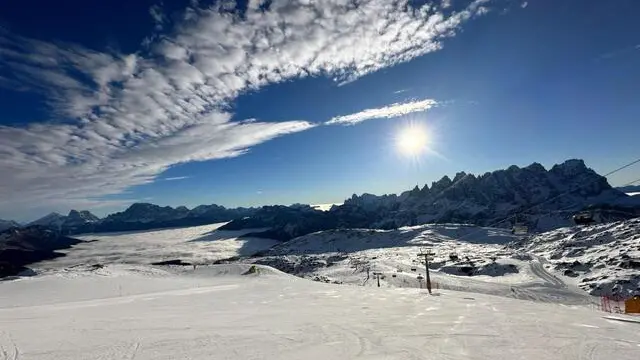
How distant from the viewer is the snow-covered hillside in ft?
297

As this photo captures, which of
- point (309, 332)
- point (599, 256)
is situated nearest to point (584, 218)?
point (309, 332)

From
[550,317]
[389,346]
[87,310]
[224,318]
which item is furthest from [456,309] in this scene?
[87,310]

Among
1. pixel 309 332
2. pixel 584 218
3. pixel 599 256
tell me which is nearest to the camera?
pixel 309 332

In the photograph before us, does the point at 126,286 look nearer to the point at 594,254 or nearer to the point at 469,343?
the point at 469,343

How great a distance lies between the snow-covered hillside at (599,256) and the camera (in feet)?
297

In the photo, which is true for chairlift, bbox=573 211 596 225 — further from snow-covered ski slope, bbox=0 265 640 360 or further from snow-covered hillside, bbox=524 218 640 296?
snow-covered ski slope, bbox=0 265 640 360

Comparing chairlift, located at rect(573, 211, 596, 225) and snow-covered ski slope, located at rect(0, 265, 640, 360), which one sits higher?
chairlift, located at rect(573, 211, 596, 225)

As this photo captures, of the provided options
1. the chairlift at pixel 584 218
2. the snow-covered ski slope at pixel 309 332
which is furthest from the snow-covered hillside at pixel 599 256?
the snow-covered ski slope at pixel 309 332

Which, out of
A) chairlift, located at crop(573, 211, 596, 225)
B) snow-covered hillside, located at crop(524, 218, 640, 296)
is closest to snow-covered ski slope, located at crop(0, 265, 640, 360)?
chairlift, located at crop(573, 211, 596, 225)

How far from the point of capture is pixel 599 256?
123 meters

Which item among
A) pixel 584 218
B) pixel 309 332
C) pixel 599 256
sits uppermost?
pixel 584 218

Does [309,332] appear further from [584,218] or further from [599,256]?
[599,256]

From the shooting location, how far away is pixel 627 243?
130m

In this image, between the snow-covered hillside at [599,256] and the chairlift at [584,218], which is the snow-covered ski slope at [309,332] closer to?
the chairlift at [584,218]
